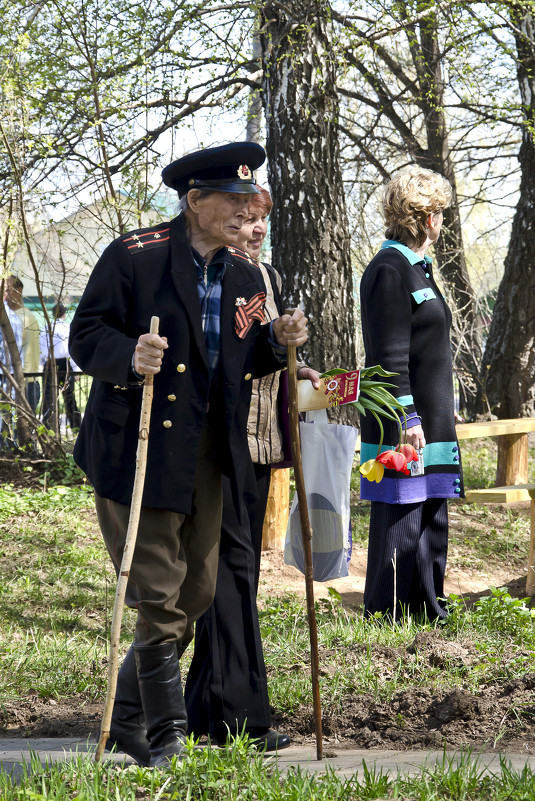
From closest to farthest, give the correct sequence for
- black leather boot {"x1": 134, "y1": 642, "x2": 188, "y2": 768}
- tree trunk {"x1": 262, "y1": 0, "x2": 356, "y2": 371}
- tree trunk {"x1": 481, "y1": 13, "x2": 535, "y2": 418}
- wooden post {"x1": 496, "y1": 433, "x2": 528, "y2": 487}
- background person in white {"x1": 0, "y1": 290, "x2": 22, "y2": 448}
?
black leather boot {"x1": 134, "y1": 642, "x2": 188, "y2": 768}
tree trunk {"x1": 262, "y1": 0, "x2": 356, "y2": 371}
wooden post {"x1": 496, "y1": 433, "x2": 528, "y2": 487}
background person in white {"x1": 0, "y1": 290, "x2": 22, "y2": 448}
tree trunk {"x1": 481, "y1": 13, "x2": 535, "y2": 418}

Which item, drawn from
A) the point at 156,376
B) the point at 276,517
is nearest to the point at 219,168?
the point at 156,376

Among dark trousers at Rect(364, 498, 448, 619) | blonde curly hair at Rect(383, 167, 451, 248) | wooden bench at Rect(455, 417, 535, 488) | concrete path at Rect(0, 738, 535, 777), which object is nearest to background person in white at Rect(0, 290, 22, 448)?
wooden bench at Rect(455, 417, 535, 488)

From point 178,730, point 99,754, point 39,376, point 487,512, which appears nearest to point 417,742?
point 178,730

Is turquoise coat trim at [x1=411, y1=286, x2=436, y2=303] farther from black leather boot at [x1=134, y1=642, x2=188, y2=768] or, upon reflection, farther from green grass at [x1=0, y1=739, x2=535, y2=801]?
green grass at [x1=0, y1=739, x2=535, y2=801]

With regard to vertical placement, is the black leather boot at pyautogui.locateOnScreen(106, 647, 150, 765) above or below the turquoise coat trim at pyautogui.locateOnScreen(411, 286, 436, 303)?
below

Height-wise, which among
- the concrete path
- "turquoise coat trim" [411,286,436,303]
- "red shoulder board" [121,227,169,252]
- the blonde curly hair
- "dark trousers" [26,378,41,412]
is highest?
the blonde curly hair

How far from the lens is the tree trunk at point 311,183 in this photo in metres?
7.89

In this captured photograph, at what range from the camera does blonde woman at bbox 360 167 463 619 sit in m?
4.36

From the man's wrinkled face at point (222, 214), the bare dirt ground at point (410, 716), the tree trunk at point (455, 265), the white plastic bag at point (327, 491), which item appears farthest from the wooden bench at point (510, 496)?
the tree trunk at point (455, 265)

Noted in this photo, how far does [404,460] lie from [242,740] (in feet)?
3.61

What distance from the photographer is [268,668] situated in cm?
412

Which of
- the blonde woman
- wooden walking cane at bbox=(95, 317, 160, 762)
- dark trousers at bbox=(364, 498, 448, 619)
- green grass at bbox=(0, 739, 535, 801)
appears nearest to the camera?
green grass at bbox=(0, 739, 535, 801)

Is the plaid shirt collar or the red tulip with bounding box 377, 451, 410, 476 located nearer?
the plaid shirt collar

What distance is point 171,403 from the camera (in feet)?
9.69
